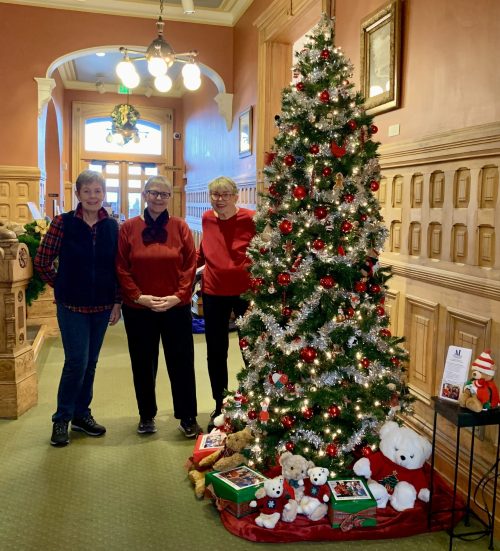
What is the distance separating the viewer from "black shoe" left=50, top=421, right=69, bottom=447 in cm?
308

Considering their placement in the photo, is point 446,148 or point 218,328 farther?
point 218,328

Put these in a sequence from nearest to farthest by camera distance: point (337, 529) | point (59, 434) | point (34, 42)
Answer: point (337, 529)
point (59, 434)
point (34, 42)

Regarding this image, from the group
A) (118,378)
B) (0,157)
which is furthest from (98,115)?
(118,378)

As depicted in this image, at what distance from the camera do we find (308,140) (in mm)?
2541

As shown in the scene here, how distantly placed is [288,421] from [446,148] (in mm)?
1439

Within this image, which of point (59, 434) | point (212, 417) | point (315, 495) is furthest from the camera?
point (212, 417)

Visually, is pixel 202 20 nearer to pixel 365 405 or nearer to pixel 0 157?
pixel 0 157

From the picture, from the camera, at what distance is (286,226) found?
2537 mm

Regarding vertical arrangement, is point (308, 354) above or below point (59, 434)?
above

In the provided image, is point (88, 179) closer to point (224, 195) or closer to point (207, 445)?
point (224, 195)

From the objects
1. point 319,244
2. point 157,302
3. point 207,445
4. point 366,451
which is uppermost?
point 319,244

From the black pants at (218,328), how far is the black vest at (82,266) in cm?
59

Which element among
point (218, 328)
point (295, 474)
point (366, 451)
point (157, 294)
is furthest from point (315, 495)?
point (157, 294)

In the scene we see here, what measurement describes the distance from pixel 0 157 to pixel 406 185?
4.91 meters
